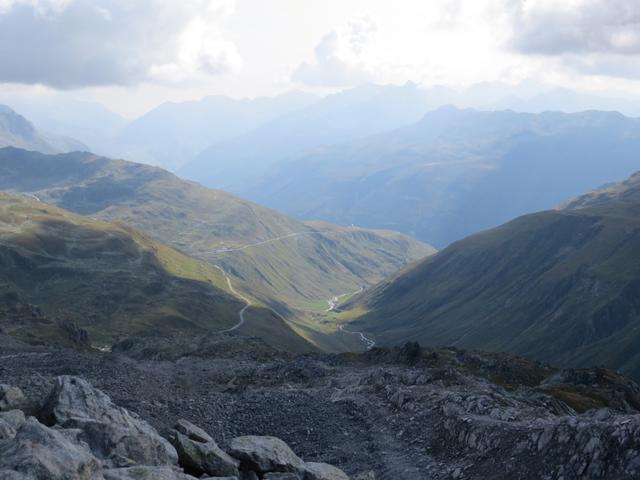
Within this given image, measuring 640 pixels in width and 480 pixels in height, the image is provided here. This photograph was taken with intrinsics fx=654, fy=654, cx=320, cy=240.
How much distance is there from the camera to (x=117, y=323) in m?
175

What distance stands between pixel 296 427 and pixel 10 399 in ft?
63.6

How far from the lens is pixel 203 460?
28.8 meters

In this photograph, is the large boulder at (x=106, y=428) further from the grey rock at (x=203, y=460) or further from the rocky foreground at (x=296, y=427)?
the grey rock at (x=203, y=460)

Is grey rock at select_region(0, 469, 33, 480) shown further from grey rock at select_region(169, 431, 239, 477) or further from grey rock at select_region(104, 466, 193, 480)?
grey rock at select_region(169, 431, 239, 477)

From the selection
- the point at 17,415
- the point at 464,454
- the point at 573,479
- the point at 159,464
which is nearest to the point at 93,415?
the point at 17,415

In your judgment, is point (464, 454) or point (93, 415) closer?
point (93, 415)

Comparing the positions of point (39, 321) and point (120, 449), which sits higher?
point (120, 449)

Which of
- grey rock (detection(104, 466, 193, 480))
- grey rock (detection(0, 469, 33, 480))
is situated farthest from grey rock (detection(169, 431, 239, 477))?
grey rock (detection(0, 469, 33, 480))

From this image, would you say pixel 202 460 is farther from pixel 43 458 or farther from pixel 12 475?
pixel 12 475

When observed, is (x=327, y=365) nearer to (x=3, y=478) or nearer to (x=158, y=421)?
(x=158, y=421)

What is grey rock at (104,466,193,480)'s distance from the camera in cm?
2277

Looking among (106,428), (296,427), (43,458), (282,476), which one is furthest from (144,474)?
(296,427)

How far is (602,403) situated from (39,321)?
337 ft

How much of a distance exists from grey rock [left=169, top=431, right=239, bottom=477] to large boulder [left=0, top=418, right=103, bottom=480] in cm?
695
